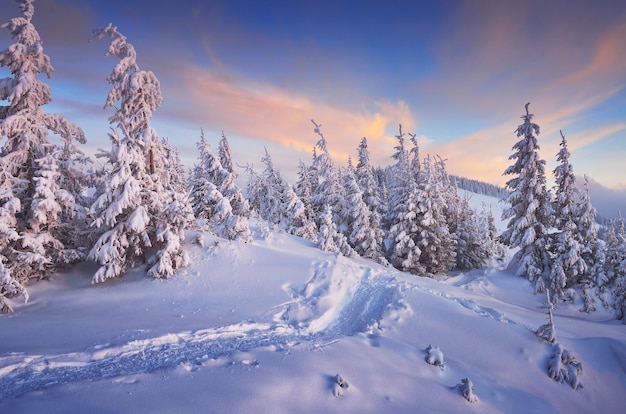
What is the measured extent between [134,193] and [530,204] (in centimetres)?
2550

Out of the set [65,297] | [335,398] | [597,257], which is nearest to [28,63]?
Answer: [65,297]

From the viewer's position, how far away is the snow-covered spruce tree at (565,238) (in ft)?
66.1

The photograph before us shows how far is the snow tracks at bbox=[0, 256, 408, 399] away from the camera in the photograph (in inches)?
248

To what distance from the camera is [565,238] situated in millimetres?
20625

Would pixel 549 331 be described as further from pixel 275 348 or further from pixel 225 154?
pixel 225 154

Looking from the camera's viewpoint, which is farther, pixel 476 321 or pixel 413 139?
pixel 413 139

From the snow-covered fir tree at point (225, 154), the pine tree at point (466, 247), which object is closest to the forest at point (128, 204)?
the pine tree at point (466, 247)

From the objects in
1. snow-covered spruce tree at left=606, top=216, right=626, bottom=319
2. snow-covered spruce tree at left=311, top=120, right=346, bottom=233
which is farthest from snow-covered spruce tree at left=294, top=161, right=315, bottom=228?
snow-covered spruce tree at left=606, top=216, right=626, bottom=319

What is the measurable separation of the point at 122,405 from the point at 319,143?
30.0 meters

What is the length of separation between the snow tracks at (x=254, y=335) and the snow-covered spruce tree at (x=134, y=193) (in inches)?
225

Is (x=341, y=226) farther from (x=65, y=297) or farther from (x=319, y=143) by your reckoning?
(x=65, y=297)

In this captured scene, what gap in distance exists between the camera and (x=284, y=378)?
5754mm

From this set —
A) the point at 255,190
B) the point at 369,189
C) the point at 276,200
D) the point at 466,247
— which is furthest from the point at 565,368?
the point at 255,190

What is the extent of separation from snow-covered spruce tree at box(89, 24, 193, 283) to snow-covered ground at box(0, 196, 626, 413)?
110 cm
